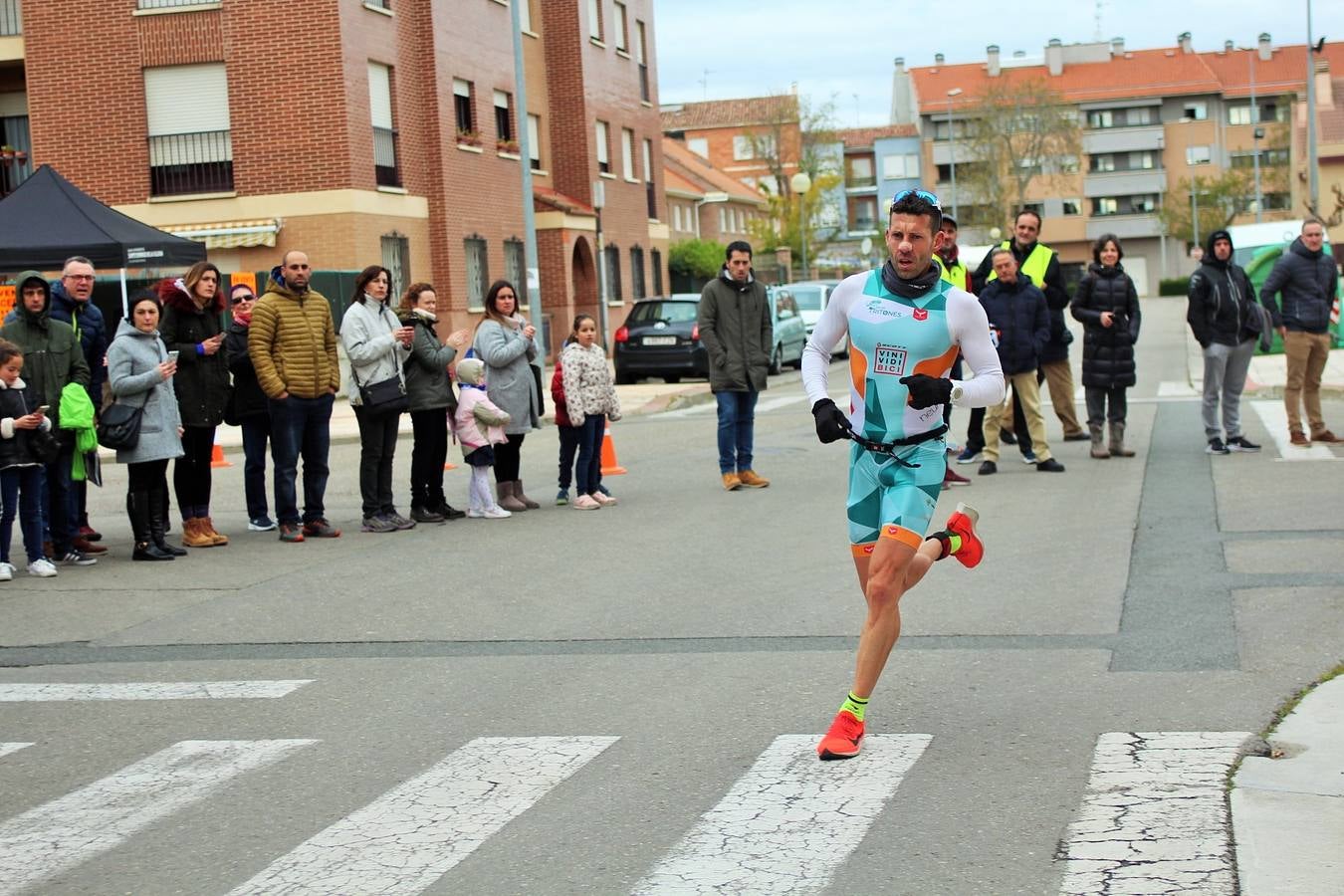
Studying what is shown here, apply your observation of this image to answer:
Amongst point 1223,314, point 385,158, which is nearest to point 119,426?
point 1223,314

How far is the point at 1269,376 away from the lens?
78.9 ft

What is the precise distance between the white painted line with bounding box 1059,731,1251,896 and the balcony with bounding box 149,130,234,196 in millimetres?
26676

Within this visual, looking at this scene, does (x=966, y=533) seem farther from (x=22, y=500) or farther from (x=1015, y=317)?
(x=1015, y=317)

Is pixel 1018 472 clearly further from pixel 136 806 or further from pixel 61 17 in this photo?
pixel 61 17

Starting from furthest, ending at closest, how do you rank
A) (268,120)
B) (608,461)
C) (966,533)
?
(268,120) < (608,461) < (966,533)

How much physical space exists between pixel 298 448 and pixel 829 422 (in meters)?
6.65

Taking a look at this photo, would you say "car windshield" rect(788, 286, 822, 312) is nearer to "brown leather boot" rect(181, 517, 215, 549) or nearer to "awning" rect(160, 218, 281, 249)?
"awning" rect(160, 218, 281, 249)

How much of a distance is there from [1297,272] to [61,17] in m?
23.2

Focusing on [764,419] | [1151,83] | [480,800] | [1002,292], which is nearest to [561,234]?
[764,419]

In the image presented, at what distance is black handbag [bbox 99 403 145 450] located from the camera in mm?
Answer: 10914

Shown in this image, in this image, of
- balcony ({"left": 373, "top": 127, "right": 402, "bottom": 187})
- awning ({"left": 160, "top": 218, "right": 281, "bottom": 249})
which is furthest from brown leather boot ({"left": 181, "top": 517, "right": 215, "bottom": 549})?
balcony ({"left": 373, "top": 127, "right": 402, "bottom": 187})

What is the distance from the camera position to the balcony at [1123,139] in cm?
10712

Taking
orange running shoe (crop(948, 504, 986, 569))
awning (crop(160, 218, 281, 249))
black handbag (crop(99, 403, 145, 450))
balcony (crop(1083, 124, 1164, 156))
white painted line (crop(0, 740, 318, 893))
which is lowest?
white painted line (crop(0, 740, 318, 893))

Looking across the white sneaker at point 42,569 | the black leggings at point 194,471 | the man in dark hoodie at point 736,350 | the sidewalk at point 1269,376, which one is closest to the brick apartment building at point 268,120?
the sidewalk at point 1269,376
